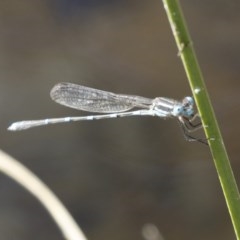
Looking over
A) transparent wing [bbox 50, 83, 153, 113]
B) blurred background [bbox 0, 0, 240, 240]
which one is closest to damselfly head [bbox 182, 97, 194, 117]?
transparent wing [bbox 50, 83, 153, 113]

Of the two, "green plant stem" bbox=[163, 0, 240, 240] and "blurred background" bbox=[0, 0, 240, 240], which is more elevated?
"green plant stem" bbox=[163, 0, 240, 240]

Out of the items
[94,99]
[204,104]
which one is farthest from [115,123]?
[204,104]

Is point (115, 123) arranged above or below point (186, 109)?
below

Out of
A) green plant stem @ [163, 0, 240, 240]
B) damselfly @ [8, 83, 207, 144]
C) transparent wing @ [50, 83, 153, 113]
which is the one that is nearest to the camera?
green plant stem @ [163, 0, 240, 240]

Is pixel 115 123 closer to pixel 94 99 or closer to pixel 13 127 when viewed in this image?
pixel 94 99

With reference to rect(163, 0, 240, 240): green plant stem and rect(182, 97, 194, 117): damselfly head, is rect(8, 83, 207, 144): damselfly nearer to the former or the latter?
rect(182, 97, 194, 117): damselfly head

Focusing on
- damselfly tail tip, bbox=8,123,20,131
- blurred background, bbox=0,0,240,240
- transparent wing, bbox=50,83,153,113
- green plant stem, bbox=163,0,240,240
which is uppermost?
green plant stem, bbox=163,0,240,240

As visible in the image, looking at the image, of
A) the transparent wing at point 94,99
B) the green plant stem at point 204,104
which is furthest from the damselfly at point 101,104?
the green plant stem at point 204,104
